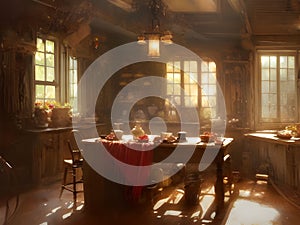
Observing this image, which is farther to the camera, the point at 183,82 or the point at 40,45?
the point at 183,82

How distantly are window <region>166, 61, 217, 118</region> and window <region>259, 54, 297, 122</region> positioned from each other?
1.04 m

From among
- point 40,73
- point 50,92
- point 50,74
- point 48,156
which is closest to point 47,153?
point 48,156

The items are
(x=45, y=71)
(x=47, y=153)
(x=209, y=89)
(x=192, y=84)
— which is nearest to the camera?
(x=47, y=153)

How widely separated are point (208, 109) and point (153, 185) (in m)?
3.43

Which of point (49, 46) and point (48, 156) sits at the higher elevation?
point (49, 46)

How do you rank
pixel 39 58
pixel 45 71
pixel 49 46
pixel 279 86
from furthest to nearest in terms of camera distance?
pixel 279 86
pixel 49 46
pixel 45 71
pixel 39 58

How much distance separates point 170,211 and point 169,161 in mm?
601

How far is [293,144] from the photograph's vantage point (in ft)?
18.8

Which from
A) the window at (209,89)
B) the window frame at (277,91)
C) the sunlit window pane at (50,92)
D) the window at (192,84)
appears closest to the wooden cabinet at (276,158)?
the window frame at (277,91)

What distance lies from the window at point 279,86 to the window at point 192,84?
3.41ft

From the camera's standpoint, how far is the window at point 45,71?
7.00 metres

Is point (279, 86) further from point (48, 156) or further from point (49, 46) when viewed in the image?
point (48, 156)

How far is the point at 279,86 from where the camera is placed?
7.89 meters

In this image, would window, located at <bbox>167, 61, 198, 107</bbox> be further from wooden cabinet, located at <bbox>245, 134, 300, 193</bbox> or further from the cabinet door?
the cabinet door
